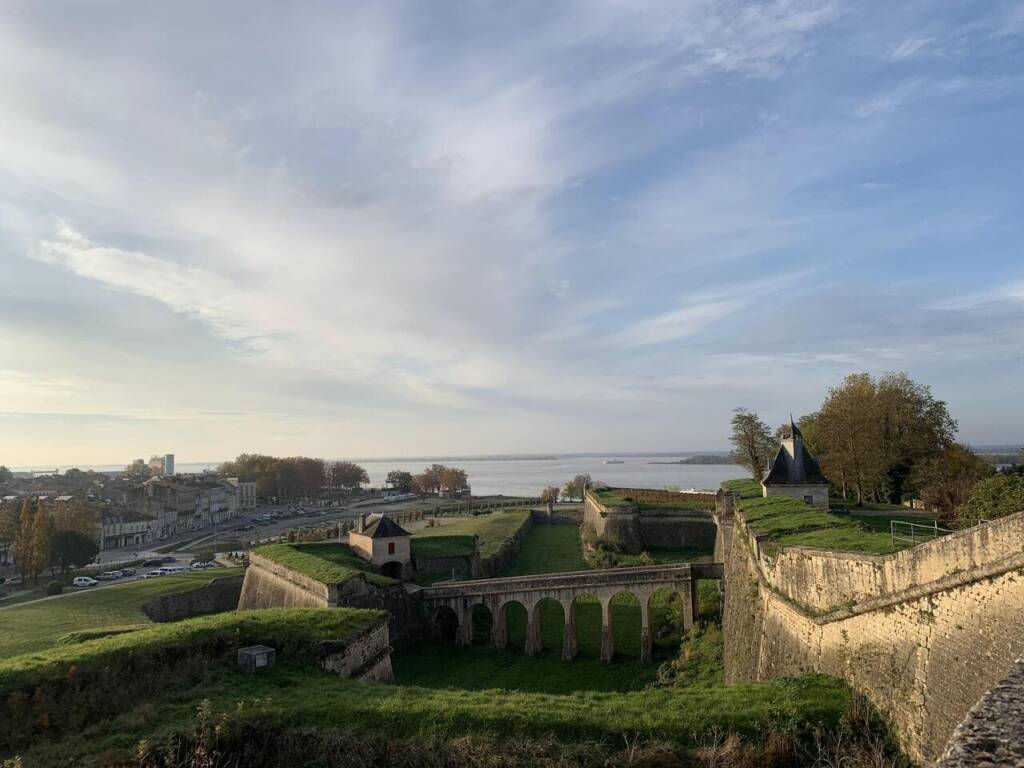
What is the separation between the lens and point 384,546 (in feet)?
101

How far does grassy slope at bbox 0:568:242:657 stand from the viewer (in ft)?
74.5

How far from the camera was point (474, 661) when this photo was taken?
24.0 m

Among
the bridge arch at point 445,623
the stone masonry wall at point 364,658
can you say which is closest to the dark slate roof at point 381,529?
the bridge arch at point 445,623

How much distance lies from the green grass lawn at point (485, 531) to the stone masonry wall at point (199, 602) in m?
9.85

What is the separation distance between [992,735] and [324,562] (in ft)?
82.7

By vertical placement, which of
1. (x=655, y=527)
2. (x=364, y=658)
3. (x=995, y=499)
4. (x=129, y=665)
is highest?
(x=995, y=499)

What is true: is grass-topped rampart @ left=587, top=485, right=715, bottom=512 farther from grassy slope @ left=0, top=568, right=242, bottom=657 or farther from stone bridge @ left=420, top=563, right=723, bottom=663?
grassy slope @ left=0, top=568, right=242, bottom=657

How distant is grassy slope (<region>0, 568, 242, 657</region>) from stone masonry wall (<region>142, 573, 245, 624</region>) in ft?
1.53

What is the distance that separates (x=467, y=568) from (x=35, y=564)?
25.8m

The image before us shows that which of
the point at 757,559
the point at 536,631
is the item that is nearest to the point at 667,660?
the point at 536,631

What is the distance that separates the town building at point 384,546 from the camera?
30.6 m

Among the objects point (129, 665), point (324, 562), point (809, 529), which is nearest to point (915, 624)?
point (809, 529)

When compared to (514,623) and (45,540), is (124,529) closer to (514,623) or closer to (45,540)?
(45,540)

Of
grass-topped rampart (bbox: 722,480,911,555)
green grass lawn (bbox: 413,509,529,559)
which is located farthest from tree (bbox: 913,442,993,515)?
green grass lawn (bbox: 413,509,529,559)
